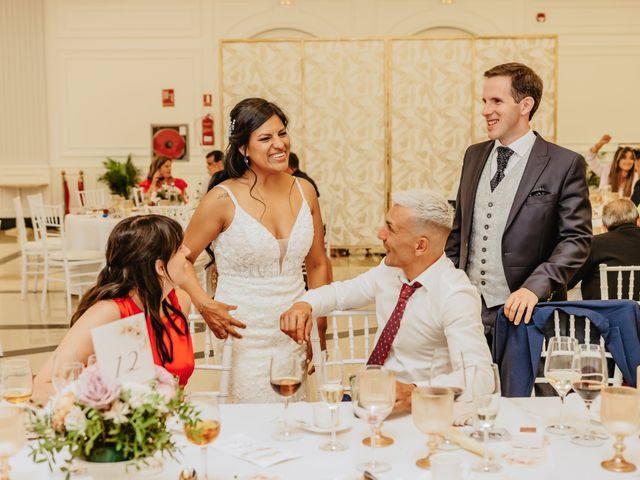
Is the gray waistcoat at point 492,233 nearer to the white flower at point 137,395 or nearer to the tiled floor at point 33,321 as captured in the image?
the white flower at point 137,395

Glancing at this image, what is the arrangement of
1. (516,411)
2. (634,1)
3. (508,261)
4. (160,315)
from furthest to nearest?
(634,1)
(508,261)
(160,315)
(516,411)

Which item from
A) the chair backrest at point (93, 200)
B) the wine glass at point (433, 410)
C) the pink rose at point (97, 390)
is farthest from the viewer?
the chair backrest at point (93, 200)

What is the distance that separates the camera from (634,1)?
11.9m

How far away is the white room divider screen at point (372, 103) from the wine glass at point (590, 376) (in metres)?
8.89

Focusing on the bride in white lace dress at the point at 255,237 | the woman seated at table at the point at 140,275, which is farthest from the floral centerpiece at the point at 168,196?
the woman seated at table at the point at 140,275

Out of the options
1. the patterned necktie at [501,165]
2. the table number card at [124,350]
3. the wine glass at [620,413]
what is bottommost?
the wine glass at [620,413]

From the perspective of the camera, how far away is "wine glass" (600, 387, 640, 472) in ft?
5.97

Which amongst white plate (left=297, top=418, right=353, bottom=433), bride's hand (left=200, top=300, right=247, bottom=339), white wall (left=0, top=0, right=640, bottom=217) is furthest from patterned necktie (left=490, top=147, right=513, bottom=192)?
white wall (left=0, top=0, right=640, bottom=217)

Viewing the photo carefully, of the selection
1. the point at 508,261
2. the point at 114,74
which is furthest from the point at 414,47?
the point at 508,261

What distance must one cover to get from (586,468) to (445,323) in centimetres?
89

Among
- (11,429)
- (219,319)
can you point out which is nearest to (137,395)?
(11,429)

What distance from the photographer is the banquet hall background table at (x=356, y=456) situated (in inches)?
73.0

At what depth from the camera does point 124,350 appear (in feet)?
5.71

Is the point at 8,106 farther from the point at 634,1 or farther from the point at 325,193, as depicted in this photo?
the point at 634,1
